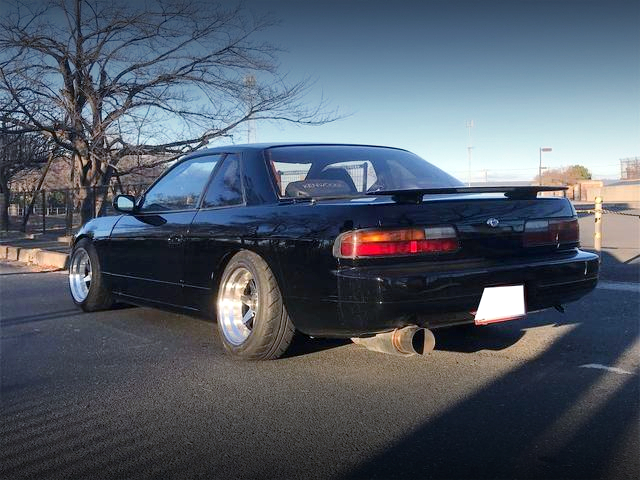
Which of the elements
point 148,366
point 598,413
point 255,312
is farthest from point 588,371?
point 148,366

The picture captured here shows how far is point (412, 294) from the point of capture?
11.1ft

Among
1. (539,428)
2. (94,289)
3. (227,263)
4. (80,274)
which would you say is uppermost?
(227,263)

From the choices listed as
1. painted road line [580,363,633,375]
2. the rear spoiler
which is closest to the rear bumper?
the rear spoiler

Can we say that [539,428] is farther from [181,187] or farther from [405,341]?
[181,187]

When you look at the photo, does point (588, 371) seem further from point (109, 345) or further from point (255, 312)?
point (109, 345)

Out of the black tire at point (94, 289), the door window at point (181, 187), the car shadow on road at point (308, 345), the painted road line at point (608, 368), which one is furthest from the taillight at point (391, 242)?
the black tire at point (94, 289)

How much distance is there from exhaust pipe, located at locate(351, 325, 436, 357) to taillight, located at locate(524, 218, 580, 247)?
2.91 feet

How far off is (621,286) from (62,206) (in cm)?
1779

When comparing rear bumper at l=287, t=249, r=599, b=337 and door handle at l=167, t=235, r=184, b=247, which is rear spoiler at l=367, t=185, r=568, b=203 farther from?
door handle at l=167, t=235, r=184, b=247

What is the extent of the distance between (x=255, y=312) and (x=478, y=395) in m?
1.53

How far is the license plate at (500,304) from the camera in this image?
143 inches

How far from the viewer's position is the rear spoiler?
3562mm

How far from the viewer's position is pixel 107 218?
6133 mm

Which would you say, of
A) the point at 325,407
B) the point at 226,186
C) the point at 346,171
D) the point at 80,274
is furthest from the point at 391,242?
the point at 80,274
